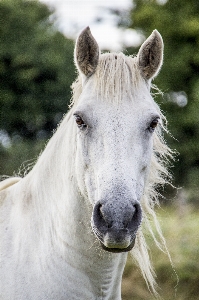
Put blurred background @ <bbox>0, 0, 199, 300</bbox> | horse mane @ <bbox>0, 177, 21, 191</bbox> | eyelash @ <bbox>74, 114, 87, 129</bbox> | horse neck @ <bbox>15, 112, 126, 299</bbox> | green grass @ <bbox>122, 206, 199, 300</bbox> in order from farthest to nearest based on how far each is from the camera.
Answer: blurred background @ <bbox>0, 0, 199, 300</bbox> < green grass @ <bbox>122, 206, 199, 300</bbox> < horse mane @ <bbox>0, 177, 21, 191</bbox> < horse neck @ <bbox>15, 112, 126, 299</bbox> < eyelash @ <bbox>74, 114, 87, 129</bbox>

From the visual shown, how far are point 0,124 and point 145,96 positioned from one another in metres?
16.3

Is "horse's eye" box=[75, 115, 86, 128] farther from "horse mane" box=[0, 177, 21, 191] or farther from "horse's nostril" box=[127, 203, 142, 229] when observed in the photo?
"horse mane" box=[0, 177, 21, 191]

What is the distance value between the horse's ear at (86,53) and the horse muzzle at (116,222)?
0.94m

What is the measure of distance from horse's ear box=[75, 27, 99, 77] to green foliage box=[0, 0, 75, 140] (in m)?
15.5

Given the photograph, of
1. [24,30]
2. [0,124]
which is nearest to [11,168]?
[0,124]

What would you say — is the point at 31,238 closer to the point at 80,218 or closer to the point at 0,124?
the point at 80,218

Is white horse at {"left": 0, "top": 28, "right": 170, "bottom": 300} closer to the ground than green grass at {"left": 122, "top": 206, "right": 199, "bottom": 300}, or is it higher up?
higher up

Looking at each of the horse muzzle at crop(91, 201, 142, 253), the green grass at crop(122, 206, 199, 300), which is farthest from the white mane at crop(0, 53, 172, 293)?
the green grass at crop(122, 206, 199, 300)

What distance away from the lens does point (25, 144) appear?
1719cm

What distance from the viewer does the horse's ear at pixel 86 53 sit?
10.3 ft

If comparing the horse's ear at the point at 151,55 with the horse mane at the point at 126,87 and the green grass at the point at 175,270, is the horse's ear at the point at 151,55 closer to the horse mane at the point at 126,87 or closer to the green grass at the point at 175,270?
the horse mane at the point at 126,87

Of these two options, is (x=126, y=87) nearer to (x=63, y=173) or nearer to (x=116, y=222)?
(x=63, y=173)

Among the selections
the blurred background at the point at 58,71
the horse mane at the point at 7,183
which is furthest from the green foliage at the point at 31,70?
the horse mane at the point at 7,183

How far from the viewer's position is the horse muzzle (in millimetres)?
2586
